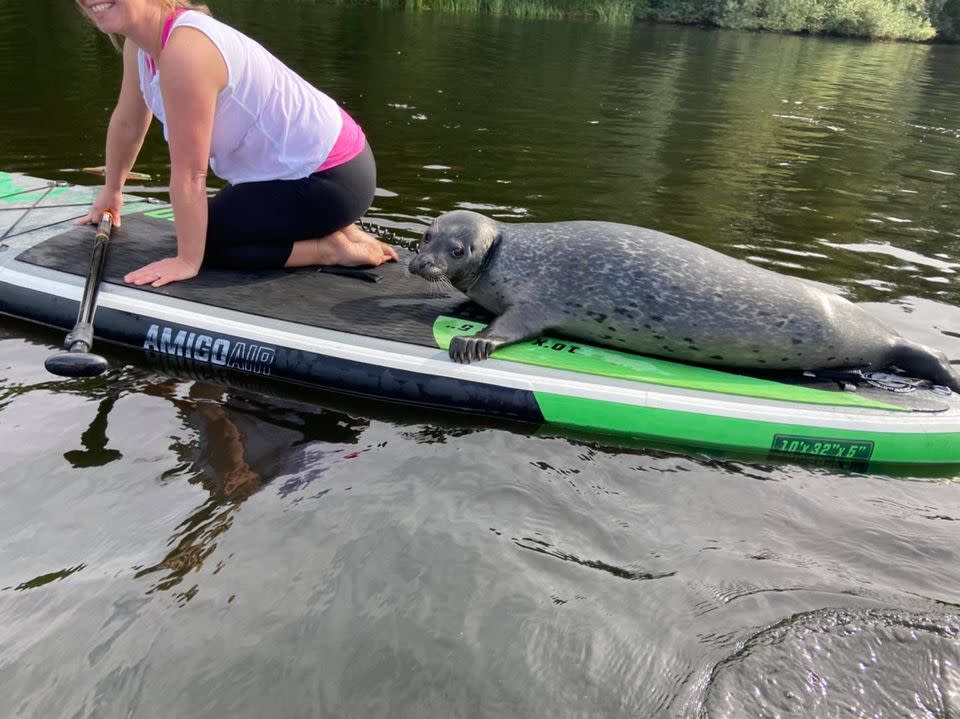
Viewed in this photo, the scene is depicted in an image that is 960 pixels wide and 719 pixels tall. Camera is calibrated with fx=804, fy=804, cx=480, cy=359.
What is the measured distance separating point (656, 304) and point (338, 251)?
2280 mm

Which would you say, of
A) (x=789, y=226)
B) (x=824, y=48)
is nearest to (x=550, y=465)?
(x=789, y=226)

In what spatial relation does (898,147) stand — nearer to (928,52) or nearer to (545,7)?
(545,7)

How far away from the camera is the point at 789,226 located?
30.7ft

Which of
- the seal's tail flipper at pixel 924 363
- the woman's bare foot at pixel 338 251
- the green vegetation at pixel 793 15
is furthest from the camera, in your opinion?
the green vegetation at pixel 793 15

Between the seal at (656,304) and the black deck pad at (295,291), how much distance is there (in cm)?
30

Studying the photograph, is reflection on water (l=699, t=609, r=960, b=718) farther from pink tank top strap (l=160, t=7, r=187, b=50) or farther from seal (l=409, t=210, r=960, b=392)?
pink tank top strap (l=160, t=7, r=187, b=50)

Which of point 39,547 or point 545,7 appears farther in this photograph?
→ point 545,7

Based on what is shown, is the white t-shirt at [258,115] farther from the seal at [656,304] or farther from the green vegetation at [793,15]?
the green vegetation at [793,15]

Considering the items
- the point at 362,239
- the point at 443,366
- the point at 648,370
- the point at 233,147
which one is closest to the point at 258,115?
the point at 233,147

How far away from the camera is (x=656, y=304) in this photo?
16.1 ft

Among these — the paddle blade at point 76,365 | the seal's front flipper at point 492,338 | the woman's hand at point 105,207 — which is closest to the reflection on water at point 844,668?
the seal's front flipper at point 492,338

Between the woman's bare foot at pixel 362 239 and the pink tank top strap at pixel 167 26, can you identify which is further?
the woman's bare foot at pixel 362 239

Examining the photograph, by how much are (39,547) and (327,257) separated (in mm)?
2906

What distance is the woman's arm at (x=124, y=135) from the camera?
5312 millimetres
